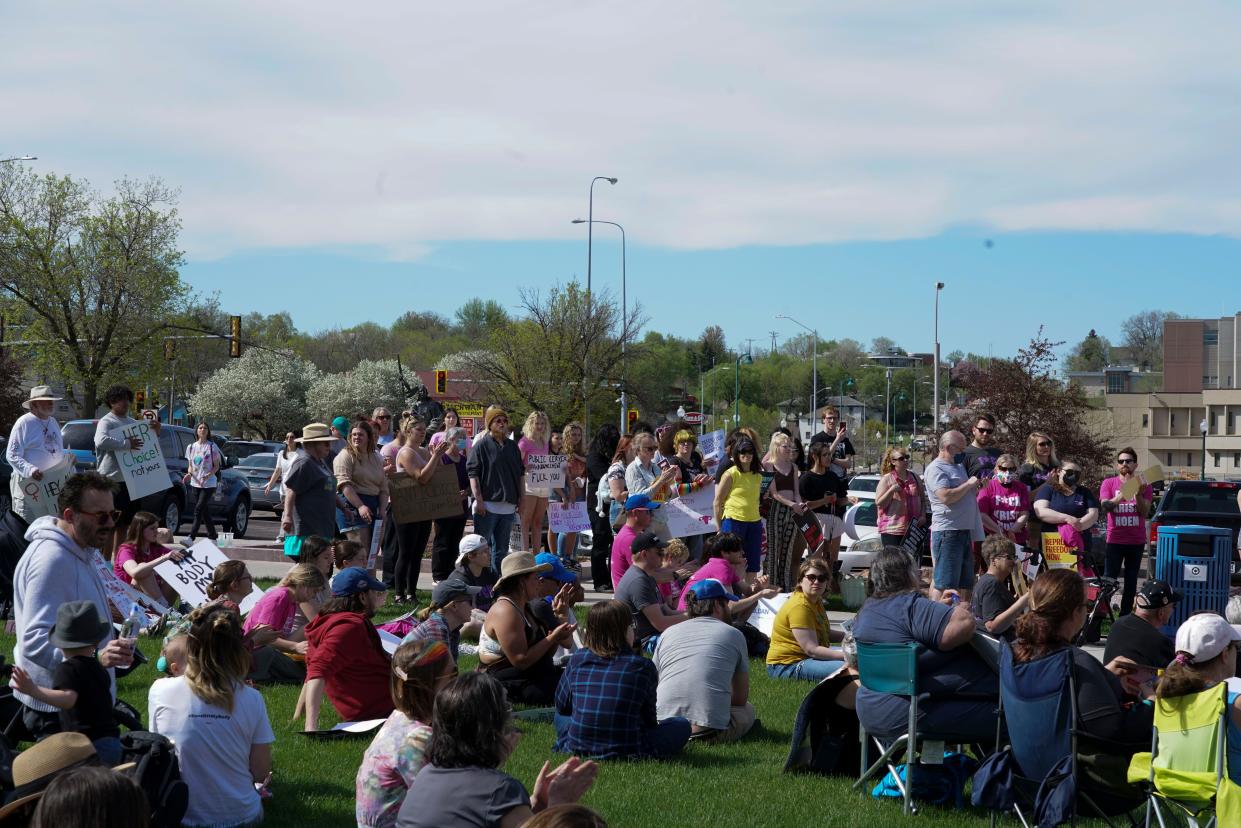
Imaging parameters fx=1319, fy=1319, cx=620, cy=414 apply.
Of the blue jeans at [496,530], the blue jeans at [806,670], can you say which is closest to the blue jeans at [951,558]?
the blue jeans at [806,670]

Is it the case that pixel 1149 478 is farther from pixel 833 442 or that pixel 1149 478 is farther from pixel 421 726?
pixel 421 726

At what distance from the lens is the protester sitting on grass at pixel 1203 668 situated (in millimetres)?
5906

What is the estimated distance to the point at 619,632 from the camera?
782 centimetres

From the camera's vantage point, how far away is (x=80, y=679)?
18.7 feet

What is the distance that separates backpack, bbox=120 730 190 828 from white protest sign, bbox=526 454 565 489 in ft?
31.5

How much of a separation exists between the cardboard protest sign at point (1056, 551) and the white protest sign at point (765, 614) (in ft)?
11.5

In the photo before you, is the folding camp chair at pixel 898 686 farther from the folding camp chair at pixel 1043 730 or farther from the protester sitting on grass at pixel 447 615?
the protester sitting on grass at pixel 447 615

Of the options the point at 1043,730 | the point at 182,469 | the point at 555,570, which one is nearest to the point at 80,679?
the point at 555,570

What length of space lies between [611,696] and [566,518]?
7752 millimetres

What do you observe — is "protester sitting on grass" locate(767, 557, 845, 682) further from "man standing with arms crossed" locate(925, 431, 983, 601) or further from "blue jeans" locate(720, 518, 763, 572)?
"blue jeans" locate(720, 518, 763, 572)

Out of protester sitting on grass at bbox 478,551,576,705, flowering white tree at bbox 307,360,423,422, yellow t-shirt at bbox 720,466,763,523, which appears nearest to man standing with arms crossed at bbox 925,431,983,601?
yellow t-shirt at bbox 720,466,763,523

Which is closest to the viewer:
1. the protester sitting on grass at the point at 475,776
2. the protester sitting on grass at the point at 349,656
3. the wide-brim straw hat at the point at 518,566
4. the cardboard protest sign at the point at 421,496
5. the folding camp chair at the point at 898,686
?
the protester sitting on grass at the point at 475,776

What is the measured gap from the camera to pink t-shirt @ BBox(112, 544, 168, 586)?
11.3 metres

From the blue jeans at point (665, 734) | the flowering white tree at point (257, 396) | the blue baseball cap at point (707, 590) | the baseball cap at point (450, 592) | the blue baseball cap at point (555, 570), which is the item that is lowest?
the blue jeans at point (665, 734)
